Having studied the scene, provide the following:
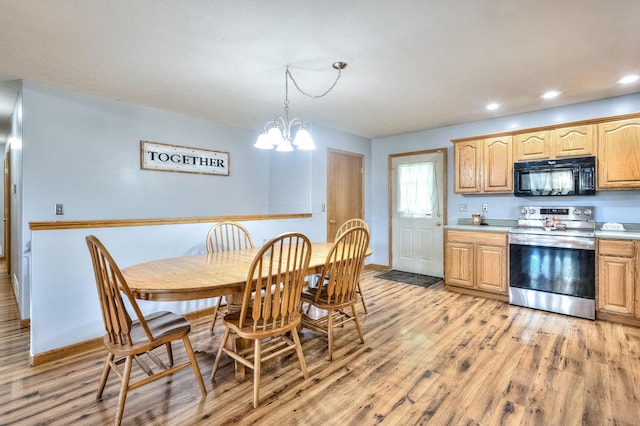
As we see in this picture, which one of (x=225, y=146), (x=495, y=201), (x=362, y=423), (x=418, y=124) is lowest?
(x=362, y=423)

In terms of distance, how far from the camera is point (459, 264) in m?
Result: 4.06

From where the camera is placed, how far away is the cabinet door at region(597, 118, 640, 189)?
10.3 feet

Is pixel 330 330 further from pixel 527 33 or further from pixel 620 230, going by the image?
pixel 620 230

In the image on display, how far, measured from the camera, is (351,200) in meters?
5.23

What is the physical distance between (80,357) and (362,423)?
218cm

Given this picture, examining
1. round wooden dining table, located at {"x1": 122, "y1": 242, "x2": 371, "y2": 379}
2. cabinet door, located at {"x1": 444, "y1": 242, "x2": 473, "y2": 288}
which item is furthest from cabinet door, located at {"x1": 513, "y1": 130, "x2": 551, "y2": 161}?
round wooden dining table, located at {"x1": 122, "y1": 242, "x2": 371, "y2": 379}

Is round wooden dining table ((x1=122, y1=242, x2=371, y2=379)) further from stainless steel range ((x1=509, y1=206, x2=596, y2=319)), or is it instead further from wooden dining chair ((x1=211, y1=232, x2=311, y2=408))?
stainless steel range ((x1=509, y1=206, x2=596, y2=319))

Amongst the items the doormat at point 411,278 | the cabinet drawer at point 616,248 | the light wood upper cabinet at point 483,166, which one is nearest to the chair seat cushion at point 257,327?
the doormat at point 411,278

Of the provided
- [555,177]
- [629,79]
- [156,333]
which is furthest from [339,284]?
[629,79]

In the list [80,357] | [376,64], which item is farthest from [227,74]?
[80,357]

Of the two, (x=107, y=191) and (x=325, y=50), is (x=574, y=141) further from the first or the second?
(x=107, y=191)

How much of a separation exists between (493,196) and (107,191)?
4.68 m

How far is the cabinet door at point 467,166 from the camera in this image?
4.14 meters

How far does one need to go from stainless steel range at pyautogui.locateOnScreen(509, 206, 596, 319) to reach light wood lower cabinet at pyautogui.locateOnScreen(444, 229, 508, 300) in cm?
12
